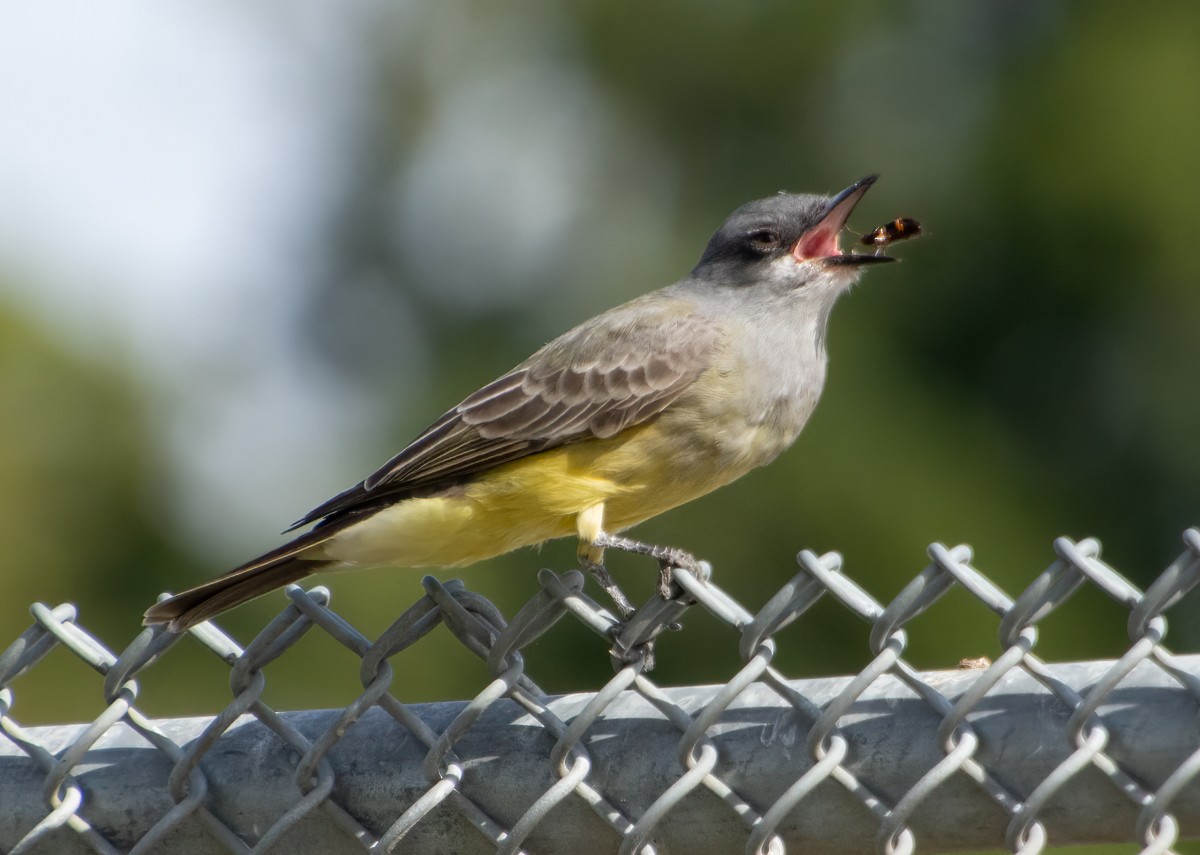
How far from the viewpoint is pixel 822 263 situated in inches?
194

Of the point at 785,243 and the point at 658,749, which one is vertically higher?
the point at 785,243

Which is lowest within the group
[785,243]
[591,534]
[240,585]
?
[591,534]

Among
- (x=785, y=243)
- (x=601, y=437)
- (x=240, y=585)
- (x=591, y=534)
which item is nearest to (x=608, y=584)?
(x=591, y=534)

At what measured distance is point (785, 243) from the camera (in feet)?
16.6

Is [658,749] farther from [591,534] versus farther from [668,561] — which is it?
[591,534]

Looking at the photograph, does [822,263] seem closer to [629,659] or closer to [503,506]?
[503,506]

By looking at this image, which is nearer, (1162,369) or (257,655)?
(257,655)

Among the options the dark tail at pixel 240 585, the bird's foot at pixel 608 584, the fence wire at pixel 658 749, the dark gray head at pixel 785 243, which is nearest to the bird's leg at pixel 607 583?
the bird's foot at pixel 608 584

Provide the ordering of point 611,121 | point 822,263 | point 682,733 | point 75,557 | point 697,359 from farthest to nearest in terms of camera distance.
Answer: point 611,121
point 75,557
point 822,263
point 697,359
point 682,733

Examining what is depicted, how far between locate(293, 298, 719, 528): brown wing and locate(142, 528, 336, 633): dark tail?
0.26 meters

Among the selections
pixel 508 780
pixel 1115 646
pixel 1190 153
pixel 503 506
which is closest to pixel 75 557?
pixel 503 506

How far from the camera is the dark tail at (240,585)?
9.95 ft

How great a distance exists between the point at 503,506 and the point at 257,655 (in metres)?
1.76

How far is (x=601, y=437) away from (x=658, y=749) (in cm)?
213
